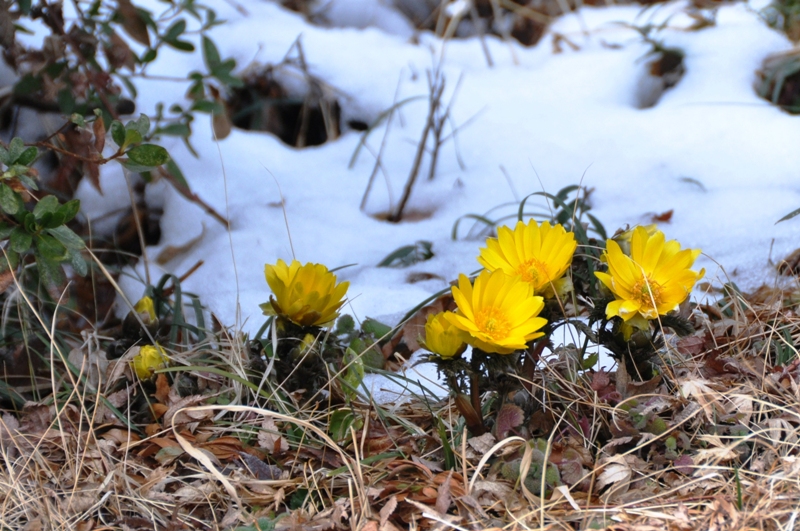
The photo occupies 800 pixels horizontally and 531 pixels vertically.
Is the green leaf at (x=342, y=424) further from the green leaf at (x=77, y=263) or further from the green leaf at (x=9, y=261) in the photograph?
the green leaf at (x=9, y=261)

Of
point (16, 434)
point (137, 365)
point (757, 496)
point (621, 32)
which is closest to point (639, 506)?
point (757, 496)

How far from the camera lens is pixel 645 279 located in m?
1.14

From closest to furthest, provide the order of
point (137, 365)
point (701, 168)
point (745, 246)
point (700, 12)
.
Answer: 1. point (137, 365)
2. point (745, 246)
3. point (701, 168)
4. point (700, 12)

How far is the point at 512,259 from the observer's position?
1.22 m

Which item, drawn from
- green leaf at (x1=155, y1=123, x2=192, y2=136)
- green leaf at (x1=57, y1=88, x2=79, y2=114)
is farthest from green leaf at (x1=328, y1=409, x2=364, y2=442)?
green leaf at (x1=57, y1=88, x2=79, y2=114)

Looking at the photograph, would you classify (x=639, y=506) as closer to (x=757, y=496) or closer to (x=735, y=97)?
(x=757, y=496)

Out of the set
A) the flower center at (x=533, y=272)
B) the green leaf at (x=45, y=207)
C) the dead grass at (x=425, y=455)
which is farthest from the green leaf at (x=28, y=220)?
the flower center at (x=533, y=272)

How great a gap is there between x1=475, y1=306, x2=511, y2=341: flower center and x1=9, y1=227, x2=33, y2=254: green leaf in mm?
852

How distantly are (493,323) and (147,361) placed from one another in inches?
29.7

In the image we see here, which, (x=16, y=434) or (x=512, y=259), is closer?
(x=512, y=259)

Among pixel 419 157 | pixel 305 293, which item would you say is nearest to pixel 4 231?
pixel 305 293

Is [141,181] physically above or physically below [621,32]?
below

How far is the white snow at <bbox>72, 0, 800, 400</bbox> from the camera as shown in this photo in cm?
201

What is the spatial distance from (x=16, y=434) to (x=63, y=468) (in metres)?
0.14
